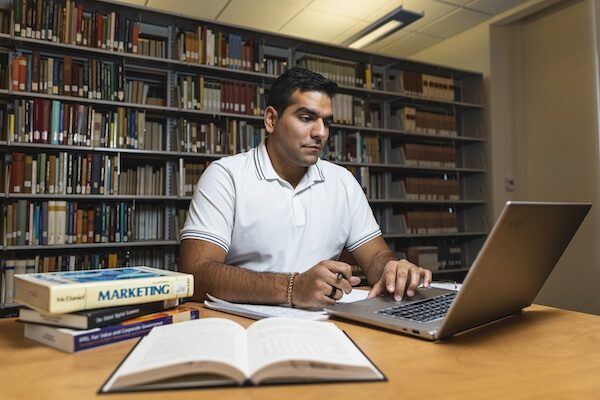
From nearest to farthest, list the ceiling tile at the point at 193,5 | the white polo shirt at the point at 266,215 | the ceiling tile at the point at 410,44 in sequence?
the white polo shirt at the point at 266,215, the ceiling tile at the point at 193,5, the ceiling tile at the point at 410,44

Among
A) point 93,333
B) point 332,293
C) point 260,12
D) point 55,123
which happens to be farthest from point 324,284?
point 260,12

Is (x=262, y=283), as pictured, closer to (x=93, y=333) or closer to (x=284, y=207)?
(x=93, y=333)

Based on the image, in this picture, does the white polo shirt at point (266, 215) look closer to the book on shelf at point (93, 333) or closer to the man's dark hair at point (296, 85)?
the man's dark hair at point (296, 85)

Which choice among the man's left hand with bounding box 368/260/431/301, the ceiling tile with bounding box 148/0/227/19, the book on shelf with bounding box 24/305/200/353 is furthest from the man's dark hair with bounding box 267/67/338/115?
the ceiling tile with bounding box 148/0/227/19

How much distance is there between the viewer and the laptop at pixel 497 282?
0.63 metres

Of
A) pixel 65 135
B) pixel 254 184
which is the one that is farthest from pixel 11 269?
pixel 254 184

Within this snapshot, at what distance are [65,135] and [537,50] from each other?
12.3 ft

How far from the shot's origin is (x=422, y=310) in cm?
84

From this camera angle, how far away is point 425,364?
1.94ft

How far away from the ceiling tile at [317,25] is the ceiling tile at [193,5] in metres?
0.67

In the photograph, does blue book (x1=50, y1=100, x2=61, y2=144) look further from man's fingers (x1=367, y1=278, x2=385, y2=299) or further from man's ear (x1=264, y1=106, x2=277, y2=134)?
man's fingers (x1=367, y1=278, x2=385, y2=299)

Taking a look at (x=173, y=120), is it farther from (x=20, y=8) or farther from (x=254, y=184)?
(x=254, y=184)

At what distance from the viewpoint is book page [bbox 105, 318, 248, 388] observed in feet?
1.61

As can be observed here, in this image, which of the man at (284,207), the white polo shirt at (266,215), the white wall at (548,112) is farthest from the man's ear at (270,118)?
the white wall at (548,112)
